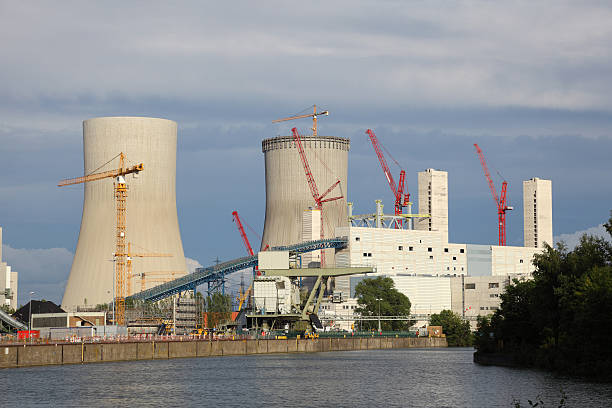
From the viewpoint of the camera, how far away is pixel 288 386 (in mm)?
59156

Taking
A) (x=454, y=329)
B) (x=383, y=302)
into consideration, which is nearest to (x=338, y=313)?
(x=383, y=302)

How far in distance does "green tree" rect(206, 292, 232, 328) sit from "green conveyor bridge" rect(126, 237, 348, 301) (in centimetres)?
457

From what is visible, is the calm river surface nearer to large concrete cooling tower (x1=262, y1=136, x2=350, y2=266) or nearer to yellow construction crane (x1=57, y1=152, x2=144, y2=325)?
yellow construction crane (x1=57, y1=152, x2=144, y2=325)

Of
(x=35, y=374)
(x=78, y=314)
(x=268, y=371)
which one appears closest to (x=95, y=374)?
(x=35, y=374)

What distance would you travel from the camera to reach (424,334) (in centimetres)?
14212

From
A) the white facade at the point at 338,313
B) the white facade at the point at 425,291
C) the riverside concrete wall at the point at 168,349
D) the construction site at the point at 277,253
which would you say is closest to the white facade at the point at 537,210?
the construction site at the point at 277,253

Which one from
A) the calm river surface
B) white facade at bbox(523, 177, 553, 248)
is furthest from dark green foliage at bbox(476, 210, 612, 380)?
white facade at bbox(523, 177, 553, 248)

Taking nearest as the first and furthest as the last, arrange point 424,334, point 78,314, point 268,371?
1. point 268,371
2. point 78,314
3. point 424,334

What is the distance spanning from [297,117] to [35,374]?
13616 cm

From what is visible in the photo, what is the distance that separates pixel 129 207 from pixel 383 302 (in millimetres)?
45961

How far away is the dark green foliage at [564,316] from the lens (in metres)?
54.1

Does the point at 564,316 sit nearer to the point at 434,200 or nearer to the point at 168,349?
the point at 168,349

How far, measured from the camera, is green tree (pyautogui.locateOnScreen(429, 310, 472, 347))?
13912 centimetres

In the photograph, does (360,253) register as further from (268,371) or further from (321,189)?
(268,371)
